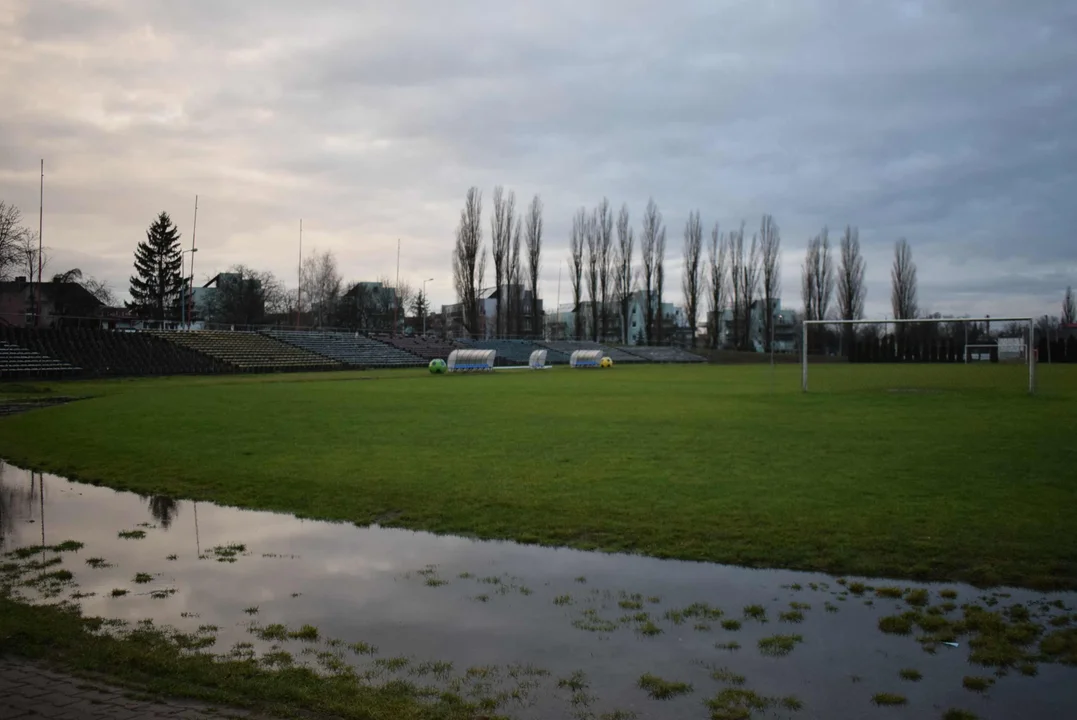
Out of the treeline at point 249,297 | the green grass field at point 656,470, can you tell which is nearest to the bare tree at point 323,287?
the treeline at point 249,297

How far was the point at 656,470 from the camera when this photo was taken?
1250cm

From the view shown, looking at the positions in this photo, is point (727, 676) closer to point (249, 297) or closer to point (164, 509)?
point (164, 509)

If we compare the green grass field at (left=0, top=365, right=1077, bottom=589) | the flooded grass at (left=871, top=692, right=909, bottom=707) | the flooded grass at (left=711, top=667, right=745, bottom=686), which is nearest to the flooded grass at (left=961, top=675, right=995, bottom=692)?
the flooded grass at (left=871, top=692, right=909, bottom=707)

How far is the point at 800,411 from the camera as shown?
883 inches

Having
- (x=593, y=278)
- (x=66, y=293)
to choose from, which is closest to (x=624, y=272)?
(x=593, y=278)

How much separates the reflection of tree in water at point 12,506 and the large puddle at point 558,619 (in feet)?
0.81

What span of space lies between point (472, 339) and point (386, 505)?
72.4 m

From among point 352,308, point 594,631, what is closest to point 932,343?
point 594,631

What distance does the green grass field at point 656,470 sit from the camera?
8.32m

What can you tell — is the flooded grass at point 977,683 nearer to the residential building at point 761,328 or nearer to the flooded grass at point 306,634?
the flooded grass at point 306,634

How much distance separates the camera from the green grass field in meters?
8.32

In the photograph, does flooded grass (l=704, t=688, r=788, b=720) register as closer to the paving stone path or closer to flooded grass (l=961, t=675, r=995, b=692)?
flooded grass (l=961, t=675, r=995, b=692)

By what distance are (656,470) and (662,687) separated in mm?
7704

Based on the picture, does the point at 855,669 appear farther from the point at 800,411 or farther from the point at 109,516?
the point at 800,411
